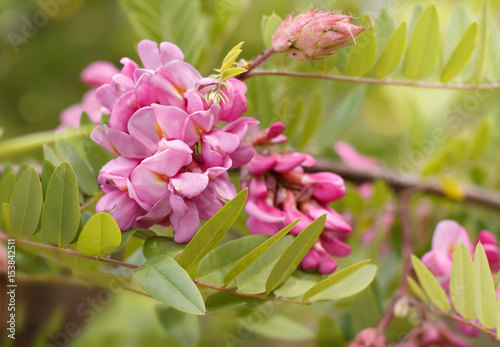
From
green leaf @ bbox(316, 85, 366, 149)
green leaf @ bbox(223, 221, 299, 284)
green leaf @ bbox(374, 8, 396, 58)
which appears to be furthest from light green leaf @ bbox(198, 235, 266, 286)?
green leaf @ bbox(316, 85, 366, 149)

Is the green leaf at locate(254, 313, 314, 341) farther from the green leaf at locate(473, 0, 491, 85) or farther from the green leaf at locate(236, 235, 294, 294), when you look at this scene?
the green leaf at locate(473, 0, 491, 85)

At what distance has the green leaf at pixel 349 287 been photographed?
480 millimetres

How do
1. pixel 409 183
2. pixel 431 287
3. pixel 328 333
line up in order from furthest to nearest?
1. pixel 409 183
2. pixel 328 333
3. pixel 431 287

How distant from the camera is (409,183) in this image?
0.81 metres

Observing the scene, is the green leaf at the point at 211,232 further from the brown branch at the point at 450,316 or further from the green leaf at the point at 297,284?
the brown branch at the point at 450,316

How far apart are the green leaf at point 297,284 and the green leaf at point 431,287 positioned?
0.29 ft

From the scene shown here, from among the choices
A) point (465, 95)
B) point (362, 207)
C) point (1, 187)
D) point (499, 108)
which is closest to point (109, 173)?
point (1, 187)

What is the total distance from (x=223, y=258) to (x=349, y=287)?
0.12 m

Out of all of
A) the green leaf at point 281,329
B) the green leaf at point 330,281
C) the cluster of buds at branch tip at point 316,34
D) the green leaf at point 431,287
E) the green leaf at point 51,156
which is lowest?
the green leaf at point 281,329

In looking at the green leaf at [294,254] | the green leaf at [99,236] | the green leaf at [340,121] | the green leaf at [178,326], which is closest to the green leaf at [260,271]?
the green leaf at [294,254]

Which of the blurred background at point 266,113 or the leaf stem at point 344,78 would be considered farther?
the blurred background at point 266,113

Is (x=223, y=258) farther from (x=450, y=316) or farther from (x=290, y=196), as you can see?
(x=450, y=316)

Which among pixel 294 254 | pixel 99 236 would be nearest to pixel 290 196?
pixel 294 254

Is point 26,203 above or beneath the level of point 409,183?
above
